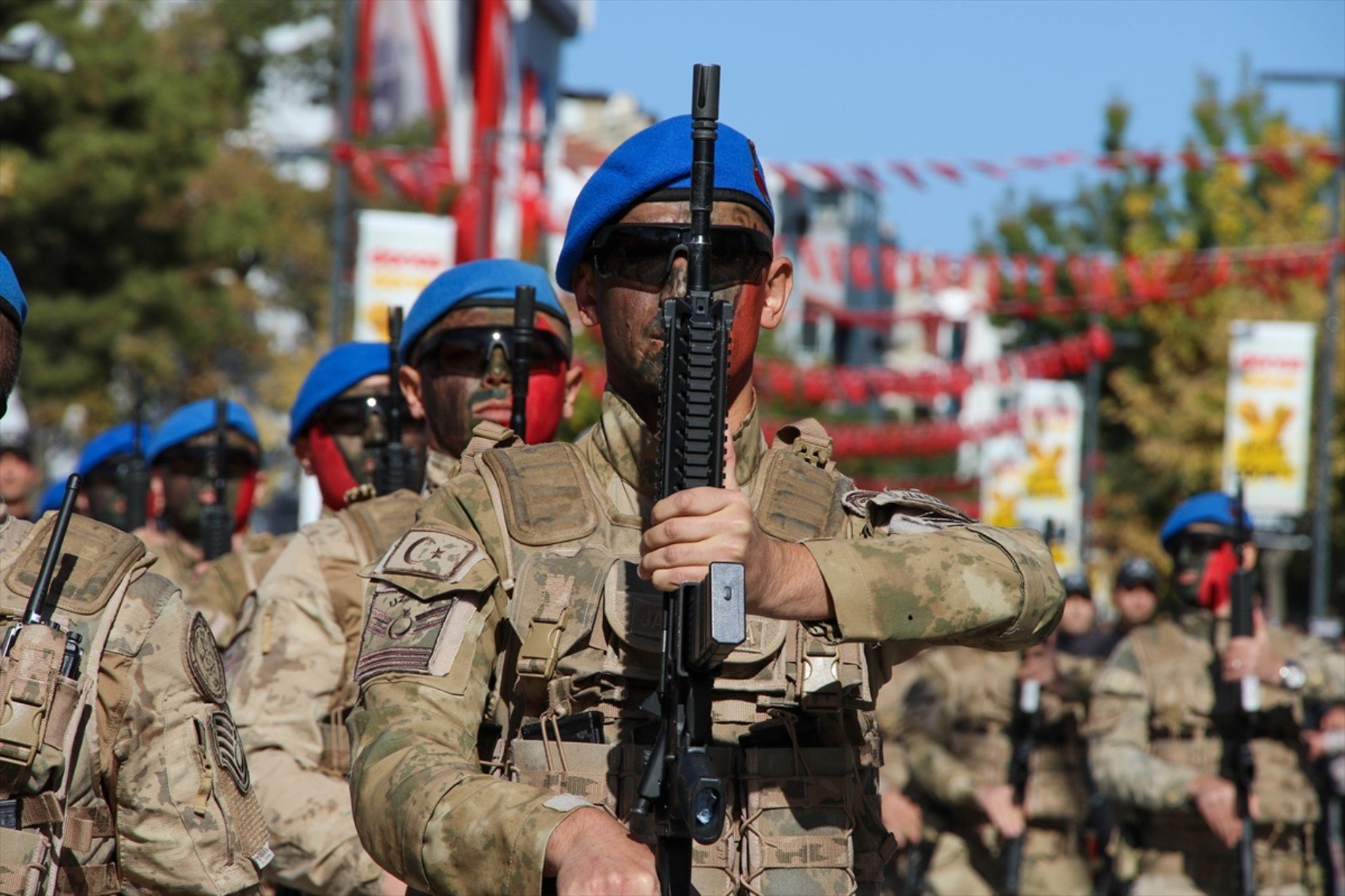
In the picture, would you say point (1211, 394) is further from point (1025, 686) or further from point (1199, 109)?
point (1025, 686)

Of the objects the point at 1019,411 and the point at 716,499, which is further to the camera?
the point at 1019,411

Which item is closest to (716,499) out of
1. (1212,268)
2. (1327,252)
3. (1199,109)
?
(1327,252)

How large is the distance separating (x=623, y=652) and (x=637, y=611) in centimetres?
7

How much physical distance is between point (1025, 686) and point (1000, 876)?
1271 millimetres

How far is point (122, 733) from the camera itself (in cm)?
352

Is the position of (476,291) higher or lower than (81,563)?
higher

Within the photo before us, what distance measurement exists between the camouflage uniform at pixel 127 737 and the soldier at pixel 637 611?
0.52 meters

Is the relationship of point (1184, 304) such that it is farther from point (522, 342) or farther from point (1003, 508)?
point (522, 342)

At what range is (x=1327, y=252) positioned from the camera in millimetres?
20875

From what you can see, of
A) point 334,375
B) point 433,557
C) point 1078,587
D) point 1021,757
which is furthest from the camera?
point 1078,587

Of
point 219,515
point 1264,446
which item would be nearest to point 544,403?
point 219,515

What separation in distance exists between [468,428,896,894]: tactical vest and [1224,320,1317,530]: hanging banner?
1794 cm

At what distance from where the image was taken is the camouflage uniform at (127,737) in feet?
11.3

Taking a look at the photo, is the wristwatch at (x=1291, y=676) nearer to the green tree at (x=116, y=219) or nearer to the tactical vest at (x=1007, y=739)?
the tactical vest at (x=1007, y=739)
